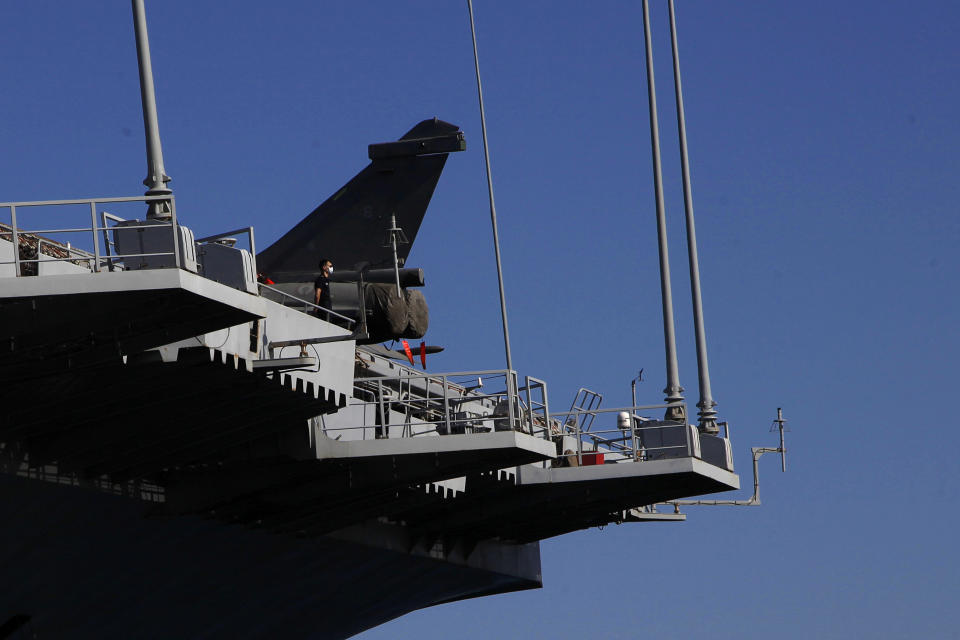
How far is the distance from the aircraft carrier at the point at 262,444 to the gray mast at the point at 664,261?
1.72 feet

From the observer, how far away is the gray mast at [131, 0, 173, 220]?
19031 mm

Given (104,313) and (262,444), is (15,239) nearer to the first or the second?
(104,313)

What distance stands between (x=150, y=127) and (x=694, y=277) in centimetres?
1740

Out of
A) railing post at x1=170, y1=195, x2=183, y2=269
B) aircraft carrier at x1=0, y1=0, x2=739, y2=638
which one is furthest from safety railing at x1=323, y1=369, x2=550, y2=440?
railing post at x1=170, y1=195, x2=183, y2=269

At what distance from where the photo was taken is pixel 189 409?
22.4 m

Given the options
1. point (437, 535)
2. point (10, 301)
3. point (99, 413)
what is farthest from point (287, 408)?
point (437, 535)

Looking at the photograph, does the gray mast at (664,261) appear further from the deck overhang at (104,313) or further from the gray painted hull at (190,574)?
the deck overhang at (104,313)

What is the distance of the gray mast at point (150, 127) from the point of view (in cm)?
1903

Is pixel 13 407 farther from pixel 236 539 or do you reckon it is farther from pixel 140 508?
pixel 236 539

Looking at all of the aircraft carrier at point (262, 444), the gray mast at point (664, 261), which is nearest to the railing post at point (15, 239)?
the aircraft carrier at point (262, 444)

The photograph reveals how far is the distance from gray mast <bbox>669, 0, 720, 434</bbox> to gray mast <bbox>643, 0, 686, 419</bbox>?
0.79m

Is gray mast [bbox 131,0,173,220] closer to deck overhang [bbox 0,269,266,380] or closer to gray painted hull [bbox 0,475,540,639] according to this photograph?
deck overhang [bbox 0,269,266,380]

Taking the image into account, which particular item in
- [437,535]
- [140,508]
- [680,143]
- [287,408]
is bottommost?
[437,535]

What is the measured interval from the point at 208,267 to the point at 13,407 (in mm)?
3643
